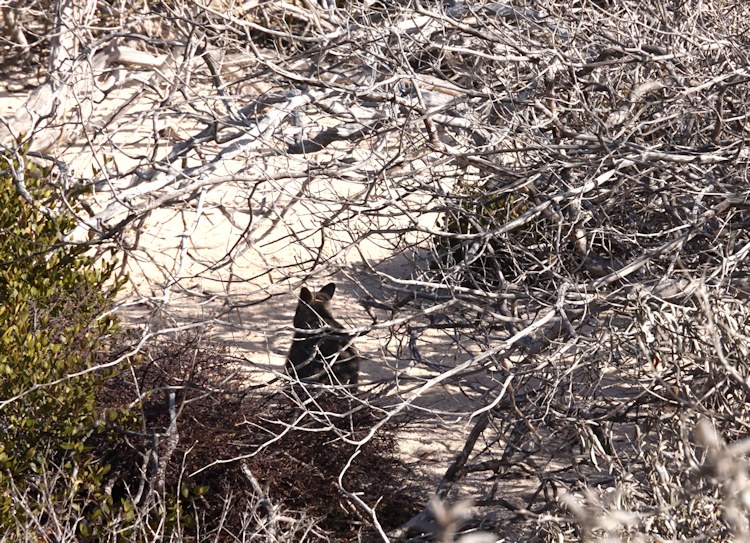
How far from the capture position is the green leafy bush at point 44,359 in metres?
4.08

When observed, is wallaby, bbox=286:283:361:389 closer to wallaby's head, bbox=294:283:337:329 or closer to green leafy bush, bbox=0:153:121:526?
wallaby's head, bbox=294:283:337:329

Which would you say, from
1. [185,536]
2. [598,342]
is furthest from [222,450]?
[598,342]

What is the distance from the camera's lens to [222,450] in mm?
4355

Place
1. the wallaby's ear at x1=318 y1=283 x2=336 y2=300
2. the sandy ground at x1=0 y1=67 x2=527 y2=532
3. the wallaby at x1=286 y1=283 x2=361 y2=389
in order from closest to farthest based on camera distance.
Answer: the sandy ground at x1=0 y1=67 x2=527 y2=532 < the wallaby at x1=286 y1=283 x2=361 y2=389 < the wallaby's ear at x1=318 y1=283 x2=336 y2=300

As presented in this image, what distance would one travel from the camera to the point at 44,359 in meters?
4.32

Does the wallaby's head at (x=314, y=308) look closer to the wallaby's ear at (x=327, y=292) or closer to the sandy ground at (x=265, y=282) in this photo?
the wallaby's ear at (x=327, y=292)

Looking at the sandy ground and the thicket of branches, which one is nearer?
the thicket of branches

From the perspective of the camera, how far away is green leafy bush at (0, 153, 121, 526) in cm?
408

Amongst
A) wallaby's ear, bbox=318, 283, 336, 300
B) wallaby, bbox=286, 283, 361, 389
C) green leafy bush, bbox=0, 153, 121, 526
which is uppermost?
green leafy bush, bbox=0, 153, 121, 526

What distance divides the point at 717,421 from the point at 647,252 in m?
0.72

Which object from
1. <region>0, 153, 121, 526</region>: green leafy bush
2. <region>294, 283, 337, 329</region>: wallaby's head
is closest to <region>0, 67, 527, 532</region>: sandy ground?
<region>294, 283, 337, 329</region>: wallaby's head

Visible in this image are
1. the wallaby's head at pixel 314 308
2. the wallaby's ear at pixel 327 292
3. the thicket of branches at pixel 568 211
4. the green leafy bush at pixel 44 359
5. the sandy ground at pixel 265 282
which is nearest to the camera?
the thicket of branches at pixel 568 211

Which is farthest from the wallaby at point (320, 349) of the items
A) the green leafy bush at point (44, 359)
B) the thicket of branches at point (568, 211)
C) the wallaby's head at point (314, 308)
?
the green leafy bush at point (44, 359)

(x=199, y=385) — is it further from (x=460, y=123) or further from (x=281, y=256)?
(x=281, y=256)
